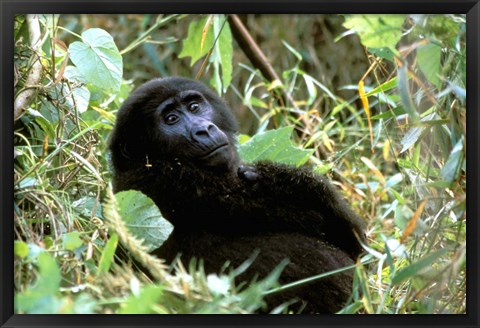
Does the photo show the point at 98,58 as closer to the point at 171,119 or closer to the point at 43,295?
the point at 171,119

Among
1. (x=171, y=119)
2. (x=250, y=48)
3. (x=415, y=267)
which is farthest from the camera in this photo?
(x=250, y=48)

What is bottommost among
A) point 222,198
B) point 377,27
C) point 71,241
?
point 222,198

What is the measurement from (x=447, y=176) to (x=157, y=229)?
760 mm

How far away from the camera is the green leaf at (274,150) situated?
9.50ft

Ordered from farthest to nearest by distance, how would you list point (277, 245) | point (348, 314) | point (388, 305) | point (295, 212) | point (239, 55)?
point (239, 55) < point (295, 212) < point (277, 245) < point (388, 305) < point (348, 314)

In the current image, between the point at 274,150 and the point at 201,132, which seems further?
the point at 274,150

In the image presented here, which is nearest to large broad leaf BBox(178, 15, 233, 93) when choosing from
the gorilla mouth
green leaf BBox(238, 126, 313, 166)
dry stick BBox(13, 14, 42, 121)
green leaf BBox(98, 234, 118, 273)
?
green leaf BBox(238, 126, 313, 166)

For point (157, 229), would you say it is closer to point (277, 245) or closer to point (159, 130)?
point (277, 245)

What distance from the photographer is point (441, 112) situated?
2.07 metres

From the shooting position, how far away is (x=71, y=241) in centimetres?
187

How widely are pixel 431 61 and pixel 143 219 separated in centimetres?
84

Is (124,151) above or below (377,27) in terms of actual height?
below

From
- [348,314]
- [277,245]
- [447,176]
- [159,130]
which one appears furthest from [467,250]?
[159,130]

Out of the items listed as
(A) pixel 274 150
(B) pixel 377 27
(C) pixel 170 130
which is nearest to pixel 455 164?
(B) pixel 377 27
